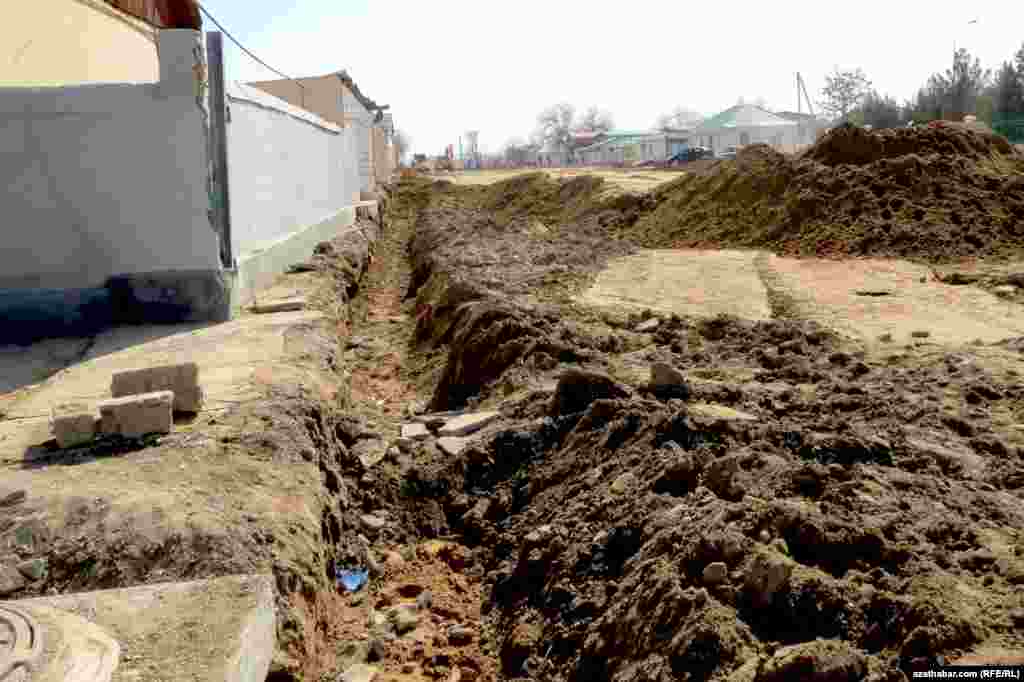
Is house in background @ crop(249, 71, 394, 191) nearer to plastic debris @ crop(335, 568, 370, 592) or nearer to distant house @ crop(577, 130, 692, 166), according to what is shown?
plastic debris @ crop(335, 568, 370, 592)

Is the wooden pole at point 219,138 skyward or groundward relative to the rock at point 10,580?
skyward

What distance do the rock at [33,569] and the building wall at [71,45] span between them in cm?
722

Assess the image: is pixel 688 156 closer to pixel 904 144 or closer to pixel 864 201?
pixel 904 144

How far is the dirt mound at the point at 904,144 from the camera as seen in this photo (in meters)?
19.3

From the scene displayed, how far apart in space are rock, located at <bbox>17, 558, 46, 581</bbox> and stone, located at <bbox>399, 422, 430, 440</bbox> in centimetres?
292

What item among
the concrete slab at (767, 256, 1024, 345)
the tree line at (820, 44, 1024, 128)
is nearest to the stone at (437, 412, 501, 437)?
the concrete slab at (767, 256, 1024, 345)

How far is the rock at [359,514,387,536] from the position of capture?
5605 mm

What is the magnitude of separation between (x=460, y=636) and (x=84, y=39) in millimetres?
11785

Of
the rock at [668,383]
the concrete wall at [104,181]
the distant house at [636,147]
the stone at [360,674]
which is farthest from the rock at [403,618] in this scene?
the distant house at [636,147]

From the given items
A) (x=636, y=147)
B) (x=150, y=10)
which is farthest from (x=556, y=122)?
(x=150, y=10)

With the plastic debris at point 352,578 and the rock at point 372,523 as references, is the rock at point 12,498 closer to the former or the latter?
the plastic debris at point 352,578

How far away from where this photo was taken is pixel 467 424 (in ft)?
21.3

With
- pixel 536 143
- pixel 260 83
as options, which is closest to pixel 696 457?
pixel 260 83

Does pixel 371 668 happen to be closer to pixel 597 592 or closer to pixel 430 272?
pixel 597 592
